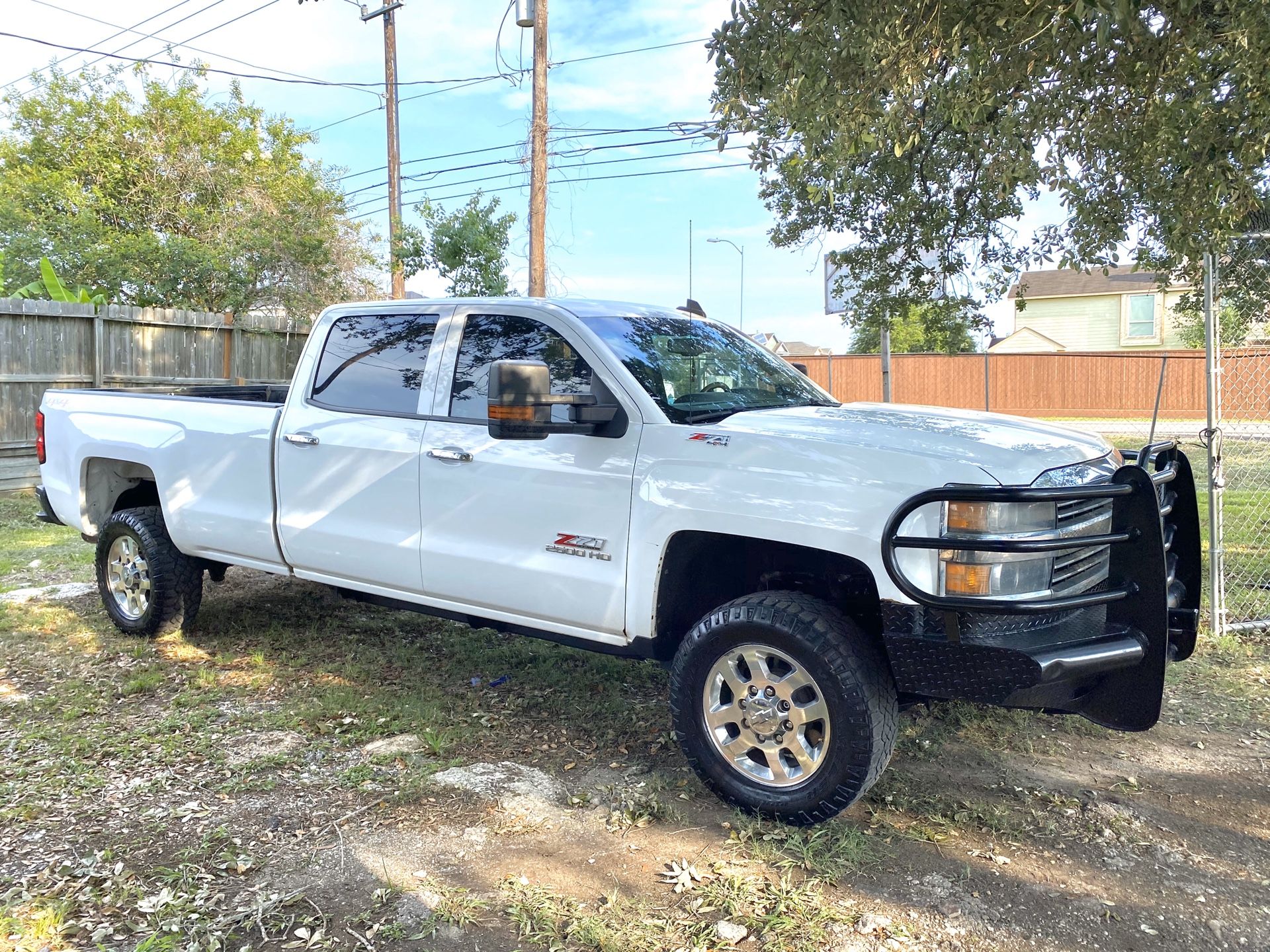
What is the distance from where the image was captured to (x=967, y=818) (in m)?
3.68

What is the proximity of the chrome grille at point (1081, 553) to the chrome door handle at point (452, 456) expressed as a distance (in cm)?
242

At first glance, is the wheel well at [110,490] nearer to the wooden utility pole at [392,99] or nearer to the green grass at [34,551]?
the green grass at [34,551]

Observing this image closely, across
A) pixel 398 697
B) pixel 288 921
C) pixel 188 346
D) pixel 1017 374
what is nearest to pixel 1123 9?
pixel 288 921

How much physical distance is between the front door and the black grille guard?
1181 mm

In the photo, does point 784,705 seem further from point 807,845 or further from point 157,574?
point 157,574

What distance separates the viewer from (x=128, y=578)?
6.05m

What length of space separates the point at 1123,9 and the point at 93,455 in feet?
19.2

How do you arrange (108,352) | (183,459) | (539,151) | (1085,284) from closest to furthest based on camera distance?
(183,459) < (108,352) < (539,151) < (1085,284)

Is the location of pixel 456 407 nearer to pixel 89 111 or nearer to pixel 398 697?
pixel 398 697

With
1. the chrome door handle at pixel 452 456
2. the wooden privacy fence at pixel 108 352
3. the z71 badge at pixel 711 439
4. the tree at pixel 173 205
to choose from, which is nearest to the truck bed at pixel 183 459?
the chrome door handle at pixel 452 456

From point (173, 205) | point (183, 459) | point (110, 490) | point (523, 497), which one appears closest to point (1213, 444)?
point (523, 497)

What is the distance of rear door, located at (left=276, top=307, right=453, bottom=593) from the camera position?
15.3 ft

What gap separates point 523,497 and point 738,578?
0.97 meters

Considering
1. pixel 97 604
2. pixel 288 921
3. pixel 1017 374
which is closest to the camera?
pixel 288 921
